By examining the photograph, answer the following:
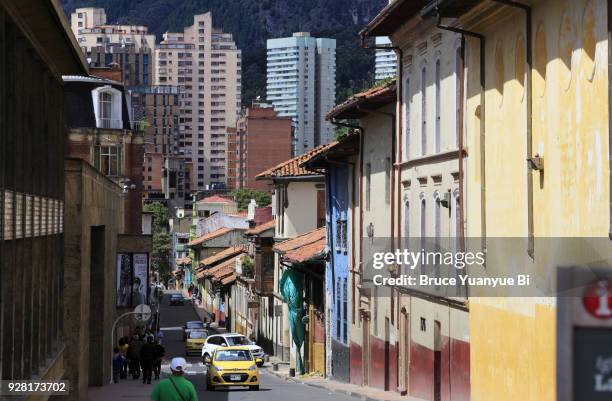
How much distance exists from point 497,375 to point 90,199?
32.1ft

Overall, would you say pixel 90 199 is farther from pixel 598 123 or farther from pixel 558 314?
pixel 558 314

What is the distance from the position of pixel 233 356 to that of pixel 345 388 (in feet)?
11.0

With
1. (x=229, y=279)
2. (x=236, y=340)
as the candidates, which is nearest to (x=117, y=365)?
(x=236, y=340)

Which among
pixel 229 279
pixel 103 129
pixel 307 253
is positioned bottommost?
pixel 229 279

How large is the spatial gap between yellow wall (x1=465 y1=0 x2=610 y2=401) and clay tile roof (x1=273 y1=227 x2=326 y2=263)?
22.4 m

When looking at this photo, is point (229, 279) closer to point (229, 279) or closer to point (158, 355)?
point (229, 279)

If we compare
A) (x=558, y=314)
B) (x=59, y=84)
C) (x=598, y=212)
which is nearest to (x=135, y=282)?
(x=59, y=84)

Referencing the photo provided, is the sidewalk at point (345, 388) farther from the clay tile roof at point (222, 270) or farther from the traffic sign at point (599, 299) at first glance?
the clay tile roof at point (222, 270)

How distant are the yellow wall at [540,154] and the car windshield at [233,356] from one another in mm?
14404

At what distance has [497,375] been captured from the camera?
20844 mm

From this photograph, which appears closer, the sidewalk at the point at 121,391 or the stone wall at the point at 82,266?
the stone wall at the point at 82,266

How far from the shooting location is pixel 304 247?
1907 inches

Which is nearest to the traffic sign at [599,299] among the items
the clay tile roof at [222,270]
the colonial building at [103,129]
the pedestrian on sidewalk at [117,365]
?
the pedestrian on sidewalk at [117,365]

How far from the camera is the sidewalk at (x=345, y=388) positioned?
98.1 ft
